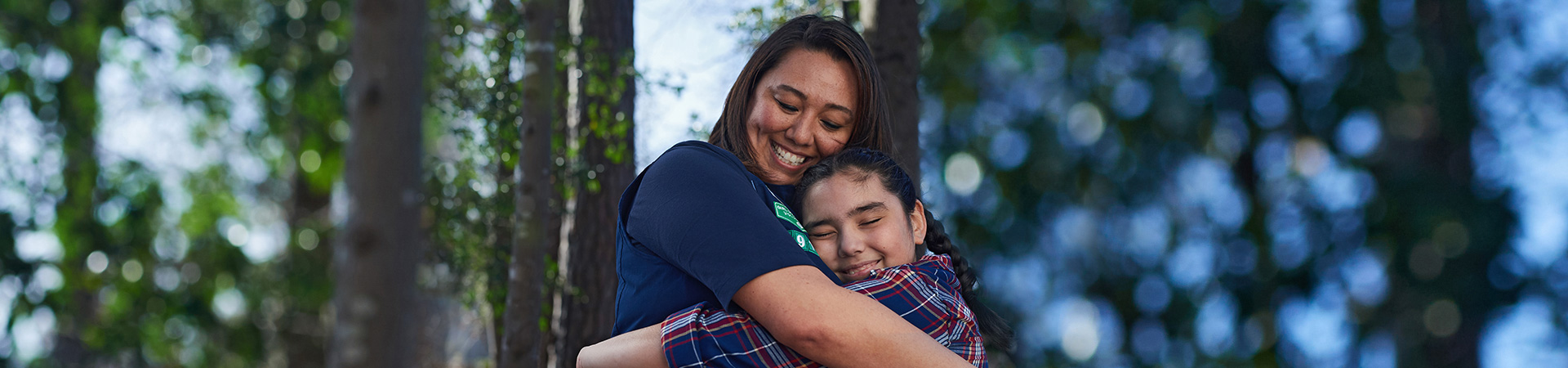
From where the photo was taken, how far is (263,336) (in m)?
2.42

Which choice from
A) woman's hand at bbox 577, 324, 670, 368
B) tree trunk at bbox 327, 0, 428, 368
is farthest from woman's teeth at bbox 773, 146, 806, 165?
tree trunk at bbox 327, 0, 428, 368

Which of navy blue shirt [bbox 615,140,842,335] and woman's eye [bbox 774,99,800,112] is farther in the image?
woman's eye [bbox 774,99,800,112]

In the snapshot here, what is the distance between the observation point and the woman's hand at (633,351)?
5.26 feet

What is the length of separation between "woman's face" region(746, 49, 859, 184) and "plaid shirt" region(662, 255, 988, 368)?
377 millimetres

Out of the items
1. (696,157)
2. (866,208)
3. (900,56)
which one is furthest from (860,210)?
(900,56)

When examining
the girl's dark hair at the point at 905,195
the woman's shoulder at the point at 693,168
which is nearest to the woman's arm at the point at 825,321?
the woman's shoulder at the point at 693,168

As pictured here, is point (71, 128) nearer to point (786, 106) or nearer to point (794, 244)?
point (786, 106)

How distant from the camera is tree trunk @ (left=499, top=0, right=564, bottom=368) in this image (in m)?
4.14

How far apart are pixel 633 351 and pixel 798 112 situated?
701 millimetres

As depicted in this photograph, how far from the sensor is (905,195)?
219cm

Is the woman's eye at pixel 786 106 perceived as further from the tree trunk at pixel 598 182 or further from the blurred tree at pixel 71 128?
the tree trunk at pixel 598 182

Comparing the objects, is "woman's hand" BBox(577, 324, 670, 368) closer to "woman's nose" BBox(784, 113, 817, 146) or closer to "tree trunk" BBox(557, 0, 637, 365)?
"woman's nose" BBox(784, 113, 817, 146)

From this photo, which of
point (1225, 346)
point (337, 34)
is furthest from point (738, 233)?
point (1225, 346)

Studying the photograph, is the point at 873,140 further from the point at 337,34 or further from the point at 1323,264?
the point at 1323,264
